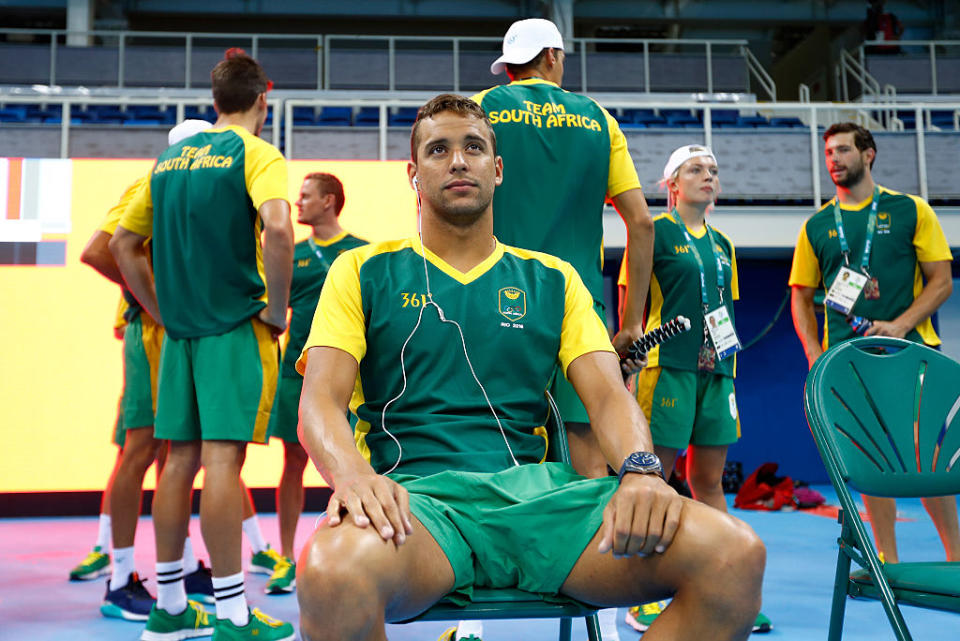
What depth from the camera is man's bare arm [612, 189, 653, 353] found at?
2.36 m

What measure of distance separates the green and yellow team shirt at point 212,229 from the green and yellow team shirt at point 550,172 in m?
0.69

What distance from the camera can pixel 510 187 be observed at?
7.24 feet

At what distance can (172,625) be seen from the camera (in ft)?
7.79

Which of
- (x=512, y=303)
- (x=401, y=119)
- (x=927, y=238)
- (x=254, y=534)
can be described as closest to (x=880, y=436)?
(x=512, y=303)

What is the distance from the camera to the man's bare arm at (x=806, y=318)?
3.19 m

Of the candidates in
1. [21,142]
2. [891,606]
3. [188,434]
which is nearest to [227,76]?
[188,434]

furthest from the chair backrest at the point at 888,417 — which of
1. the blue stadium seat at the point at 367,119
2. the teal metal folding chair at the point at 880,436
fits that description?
the blue stadium seat at the point at 367,119

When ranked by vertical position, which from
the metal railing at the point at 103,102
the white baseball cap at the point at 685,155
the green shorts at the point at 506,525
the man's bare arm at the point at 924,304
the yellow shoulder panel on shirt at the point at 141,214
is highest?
the metal railing at the point at 103,102

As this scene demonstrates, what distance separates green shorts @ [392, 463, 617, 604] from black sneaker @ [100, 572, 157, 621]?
185 cm

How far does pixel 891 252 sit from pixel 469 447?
2358 millimetres

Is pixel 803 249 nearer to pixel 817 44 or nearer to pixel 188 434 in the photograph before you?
pixel 188 434

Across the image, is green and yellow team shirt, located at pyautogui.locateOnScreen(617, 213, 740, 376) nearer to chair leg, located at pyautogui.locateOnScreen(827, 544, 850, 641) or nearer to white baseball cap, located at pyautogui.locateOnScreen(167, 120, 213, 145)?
chair leg, located at pyautogui.locateOnScreen(827, 544, 850, 641)

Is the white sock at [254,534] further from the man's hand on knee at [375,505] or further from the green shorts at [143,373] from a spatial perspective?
the man's hand on knee at [375,505]

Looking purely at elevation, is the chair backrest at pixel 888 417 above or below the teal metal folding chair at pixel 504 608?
above
